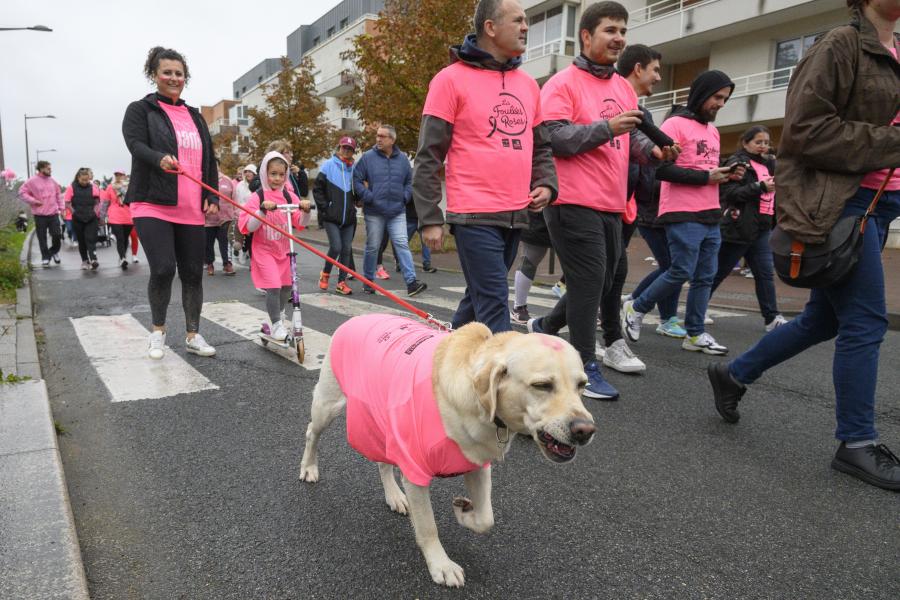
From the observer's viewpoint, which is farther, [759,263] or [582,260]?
[759,263]

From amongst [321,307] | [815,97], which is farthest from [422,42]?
[815,97]

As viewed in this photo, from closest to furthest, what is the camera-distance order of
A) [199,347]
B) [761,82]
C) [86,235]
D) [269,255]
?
1. [199,347]
2. [269,255]
3. [86,235]
4. [761,82]

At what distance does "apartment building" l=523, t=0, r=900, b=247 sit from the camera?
1906cm

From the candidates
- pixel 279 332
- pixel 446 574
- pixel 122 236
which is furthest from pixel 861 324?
pixel 122 236

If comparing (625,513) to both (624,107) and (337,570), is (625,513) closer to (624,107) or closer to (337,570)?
(337,570)

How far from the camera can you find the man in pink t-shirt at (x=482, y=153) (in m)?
3.21

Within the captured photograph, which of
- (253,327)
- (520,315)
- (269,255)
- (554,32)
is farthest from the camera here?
(554,32)

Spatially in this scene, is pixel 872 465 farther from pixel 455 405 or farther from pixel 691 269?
pixel 691 269

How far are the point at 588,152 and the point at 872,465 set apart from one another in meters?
2.23

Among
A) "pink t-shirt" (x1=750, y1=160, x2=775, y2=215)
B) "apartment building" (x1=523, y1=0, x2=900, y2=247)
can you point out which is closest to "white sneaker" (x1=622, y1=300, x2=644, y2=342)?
"pink t-shirt" (x1=750, y1=160, x2=775, y2=215)

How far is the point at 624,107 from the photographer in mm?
3961

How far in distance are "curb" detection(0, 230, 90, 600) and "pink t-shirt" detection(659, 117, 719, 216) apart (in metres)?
4.62

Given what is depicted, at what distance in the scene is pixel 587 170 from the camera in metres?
3.72

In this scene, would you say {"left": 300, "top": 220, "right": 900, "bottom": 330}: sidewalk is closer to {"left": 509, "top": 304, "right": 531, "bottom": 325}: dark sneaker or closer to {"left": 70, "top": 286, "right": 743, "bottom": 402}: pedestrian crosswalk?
{"left": 70, "top": 286, "right": 743, "bottom": 402}: pedestrian crosswalk
